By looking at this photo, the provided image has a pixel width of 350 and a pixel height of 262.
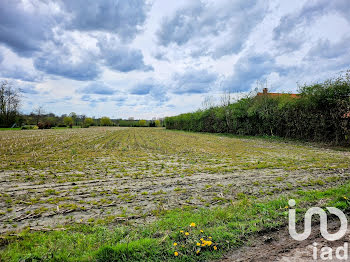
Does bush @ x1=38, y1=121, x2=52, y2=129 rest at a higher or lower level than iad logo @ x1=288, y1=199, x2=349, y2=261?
higher

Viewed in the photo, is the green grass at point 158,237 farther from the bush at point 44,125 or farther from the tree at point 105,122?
the tree at point 105,122

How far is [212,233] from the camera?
2.76 metres

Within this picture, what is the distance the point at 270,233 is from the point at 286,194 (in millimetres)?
1846

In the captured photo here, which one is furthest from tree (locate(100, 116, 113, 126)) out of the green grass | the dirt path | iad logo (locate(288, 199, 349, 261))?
the dirt path

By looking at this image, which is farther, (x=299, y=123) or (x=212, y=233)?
(x=299, y=123)

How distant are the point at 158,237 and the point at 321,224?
280 centimetres

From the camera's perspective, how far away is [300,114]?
16031 millimetres

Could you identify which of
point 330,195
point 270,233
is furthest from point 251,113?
point 270,233

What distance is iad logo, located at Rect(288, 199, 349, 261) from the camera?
7.74ft

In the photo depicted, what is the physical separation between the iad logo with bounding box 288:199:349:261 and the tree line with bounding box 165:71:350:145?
42.2 feet

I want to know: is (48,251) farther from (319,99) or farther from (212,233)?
(319,99)

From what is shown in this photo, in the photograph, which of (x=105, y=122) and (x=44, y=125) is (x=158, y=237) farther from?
(x=105, y=122)

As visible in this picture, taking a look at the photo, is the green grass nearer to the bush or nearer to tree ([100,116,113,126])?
the bush

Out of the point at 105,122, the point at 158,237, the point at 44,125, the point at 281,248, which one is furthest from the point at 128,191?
the point at 105,122
